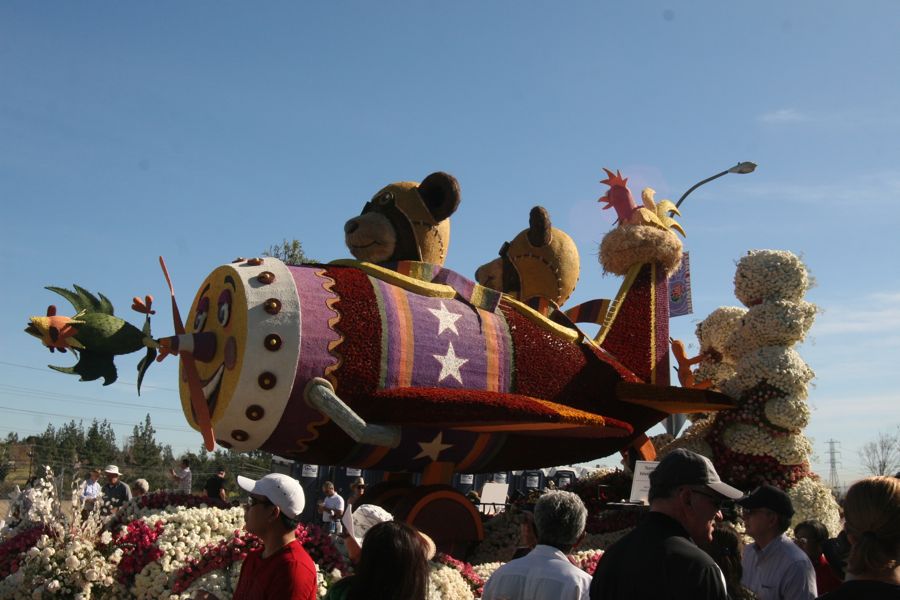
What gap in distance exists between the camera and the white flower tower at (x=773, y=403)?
43.6 ft

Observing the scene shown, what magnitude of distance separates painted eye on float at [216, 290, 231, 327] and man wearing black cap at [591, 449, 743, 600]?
6.37 m

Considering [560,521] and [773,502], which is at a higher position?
[773,502]

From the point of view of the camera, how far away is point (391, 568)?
3.05 m

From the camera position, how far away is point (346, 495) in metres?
18.7

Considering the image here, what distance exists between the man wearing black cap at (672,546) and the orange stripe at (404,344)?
603 centimetres

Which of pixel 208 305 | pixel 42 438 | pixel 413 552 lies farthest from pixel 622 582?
pixel 42 438

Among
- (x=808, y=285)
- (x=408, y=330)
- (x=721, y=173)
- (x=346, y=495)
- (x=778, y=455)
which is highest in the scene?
(x=721, y=173)

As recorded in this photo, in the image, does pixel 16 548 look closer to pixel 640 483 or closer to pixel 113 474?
pixel 113 474

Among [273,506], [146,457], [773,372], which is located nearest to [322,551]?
[273,506]

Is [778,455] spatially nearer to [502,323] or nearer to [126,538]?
[502,323]

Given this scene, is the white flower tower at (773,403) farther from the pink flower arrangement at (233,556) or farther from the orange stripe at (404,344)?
the pink flower arrangement at (233,556)

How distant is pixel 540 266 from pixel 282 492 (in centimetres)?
882

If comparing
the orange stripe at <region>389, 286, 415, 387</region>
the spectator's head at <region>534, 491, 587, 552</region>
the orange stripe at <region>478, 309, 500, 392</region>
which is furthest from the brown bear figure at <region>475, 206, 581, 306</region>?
the spectator's head at <region>534, 491, 587, 552</region>

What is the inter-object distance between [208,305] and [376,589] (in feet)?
22.7
